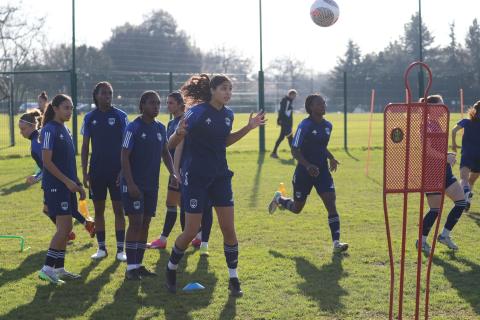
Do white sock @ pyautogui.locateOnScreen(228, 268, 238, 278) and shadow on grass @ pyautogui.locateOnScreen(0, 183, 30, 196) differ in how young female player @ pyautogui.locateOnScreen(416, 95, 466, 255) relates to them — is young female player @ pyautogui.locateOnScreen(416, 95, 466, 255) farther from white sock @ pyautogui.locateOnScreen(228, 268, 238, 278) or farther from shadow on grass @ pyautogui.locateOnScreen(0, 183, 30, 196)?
shadow on grass @ pyautogui.locateOnScreen(0, 183, 30, 196)

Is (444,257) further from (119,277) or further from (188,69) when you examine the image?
(188,69)

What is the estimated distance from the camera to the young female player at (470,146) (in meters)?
10.7

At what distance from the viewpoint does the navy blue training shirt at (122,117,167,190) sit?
7.32m

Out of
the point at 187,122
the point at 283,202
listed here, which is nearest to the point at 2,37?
the point at 283,202

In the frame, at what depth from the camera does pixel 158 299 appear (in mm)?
6613

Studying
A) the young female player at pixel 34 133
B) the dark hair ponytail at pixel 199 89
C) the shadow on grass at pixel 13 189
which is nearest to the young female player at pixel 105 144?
the young female player at pixel 34 133

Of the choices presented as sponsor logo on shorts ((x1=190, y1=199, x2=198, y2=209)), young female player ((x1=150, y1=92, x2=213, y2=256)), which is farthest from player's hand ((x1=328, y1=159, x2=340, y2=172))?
sponsor logo on shorts ((x1=190, y1=199, x2=198, y2=209))

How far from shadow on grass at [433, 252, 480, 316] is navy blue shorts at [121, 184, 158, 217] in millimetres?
3212

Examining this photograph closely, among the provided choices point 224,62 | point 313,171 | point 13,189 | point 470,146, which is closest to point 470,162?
point 470,146

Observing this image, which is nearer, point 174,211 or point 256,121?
point 256,121

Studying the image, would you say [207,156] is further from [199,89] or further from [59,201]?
[59,201]

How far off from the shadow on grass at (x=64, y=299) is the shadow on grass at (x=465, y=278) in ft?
11.4

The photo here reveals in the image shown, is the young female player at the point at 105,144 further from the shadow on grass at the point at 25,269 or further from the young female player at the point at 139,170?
the shadow on grass at the point at 25,269

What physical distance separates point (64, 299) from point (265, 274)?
2.12 meters
